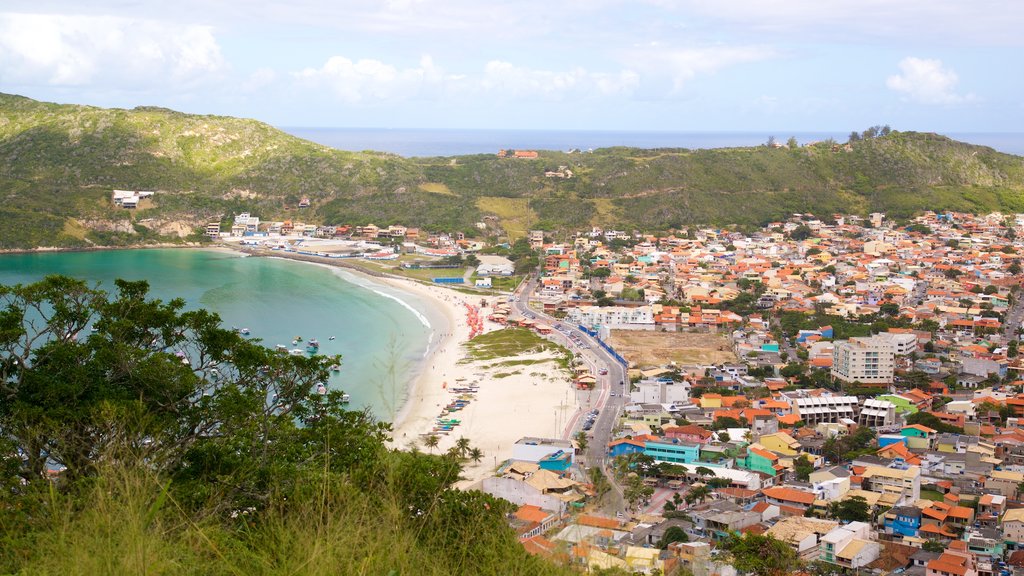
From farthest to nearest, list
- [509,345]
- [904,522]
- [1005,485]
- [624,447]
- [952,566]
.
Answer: [509,345] → [624,447] → [1005,485] → [904,522] → [952,566]

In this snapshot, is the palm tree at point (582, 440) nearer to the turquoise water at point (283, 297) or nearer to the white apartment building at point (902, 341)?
the turquoise water at point (283, 297)

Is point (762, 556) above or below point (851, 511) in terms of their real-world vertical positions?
above

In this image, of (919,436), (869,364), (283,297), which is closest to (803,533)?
(919,436)

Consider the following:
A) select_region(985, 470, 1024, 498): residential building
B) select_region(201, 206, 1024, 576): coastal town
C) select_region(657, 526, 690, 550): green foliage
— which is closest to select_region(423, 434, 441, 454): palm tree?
select_region(201, 206, 1024, 576): coastal town

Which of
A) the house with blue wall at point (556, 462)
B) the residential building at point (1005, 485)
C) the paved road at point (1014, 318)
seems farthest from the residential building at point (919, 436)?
the paved road at point (1014, 318)

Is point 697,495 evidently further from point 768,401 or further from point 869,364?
point 869,364

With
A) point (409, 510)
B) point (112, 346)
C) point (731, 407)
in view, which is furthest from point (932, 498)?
point (112, 346)

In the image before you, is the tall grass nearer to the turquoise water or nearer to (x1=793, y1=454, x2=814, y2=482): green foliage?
(x1=793, y1=454, x2=814, y2=482): green foliage
